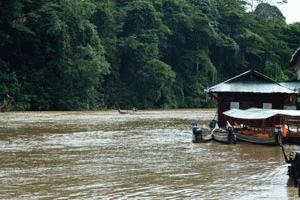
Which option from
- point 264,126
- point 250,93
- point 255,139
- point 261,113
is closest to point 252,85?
point 250,93

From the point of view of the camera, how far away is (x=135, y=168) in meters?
19.5

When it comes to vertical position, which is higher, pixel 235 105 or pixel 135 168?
pixel 235 105

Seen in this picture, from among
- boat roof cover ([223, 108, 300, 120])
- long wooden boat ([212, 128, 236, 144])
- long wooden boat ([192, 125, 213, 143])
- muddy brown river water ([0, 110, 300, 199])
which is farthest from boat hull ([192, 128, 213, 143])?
boat roof cover ([223, 108, 300, 120])

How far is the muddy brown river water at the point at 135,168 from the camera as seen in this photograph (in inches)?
586

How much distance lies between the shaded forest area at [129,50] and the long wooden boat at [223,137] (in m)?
35.4

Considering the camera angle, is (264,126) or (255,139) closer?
(255,139)

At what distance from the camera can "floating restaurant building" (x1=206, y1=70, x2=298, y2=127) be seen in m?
32.2

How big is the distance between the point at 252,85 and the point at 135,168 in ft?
49.4

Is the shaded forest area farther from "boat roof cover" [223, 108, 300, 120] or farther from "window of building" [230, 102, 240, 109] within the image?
"boat roof cover" [223, 108, 300, 120]

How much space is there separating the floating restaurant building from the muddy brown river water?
148 inches

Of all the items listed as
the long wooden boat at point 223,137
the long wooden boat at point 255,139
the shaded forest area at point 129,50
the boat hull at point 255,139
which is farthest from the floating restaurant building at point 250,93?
the shaded forest area at point 129,50

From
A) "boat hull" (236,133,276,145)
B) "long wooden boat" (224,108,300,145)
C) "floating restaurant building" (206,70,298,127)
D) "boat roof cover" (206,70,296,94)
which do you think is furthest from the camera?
"floating restaurant building" (206,70,298,127)

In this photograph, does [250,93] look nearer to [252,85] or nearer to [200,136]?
[252,85]

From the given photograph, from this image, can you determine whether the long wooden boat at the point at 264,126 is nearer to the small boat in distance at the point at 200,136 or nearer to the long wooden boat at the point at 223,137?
the long wooden boat at the point at 223,137
